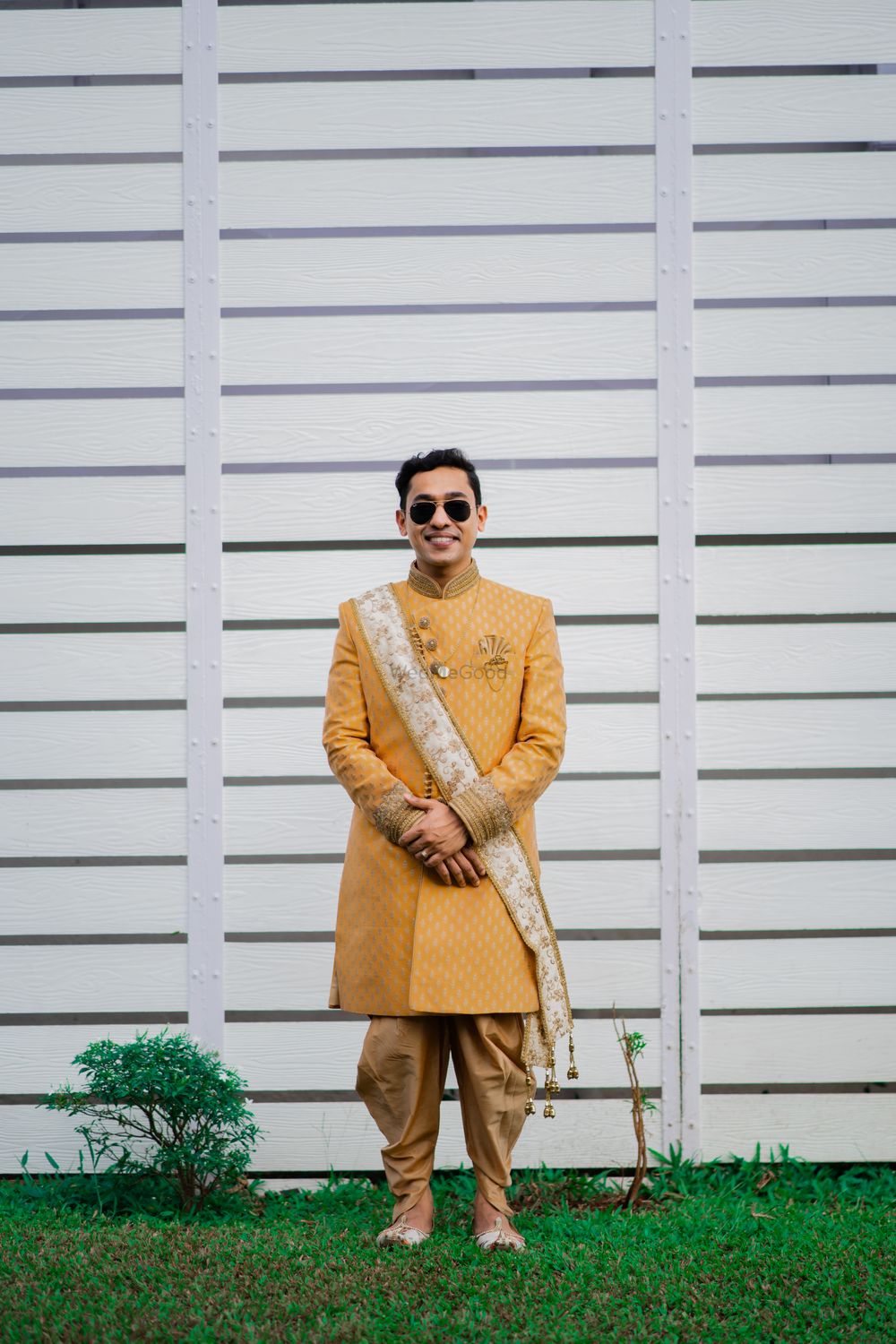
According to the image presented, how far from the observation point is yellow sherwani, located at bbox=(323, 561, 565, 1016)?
2.85 metres

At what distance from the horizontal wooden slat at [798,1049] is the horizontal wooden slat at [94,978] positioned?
179cm

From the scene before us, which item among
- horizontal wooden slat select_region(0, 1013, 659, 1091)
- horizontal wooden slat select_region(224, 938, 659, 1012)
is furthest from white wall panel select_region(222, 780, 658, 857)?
horizontal wooden slat select_region(0, 1013, 659, 1091)

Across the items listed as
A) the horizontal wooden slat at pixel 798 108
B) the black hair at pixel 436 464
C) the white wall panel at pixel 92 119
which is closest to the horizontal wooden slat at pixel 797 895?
the black hair at pixel 436 464

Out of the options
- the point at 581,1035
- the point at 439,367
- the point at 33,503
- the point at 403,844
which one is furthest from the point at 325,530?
the point at 581,1035

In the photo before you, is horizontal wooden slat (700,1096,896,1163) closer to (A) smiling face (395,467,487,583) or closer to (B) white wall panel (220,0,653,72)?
(A) smiling face (395,467,487,583)

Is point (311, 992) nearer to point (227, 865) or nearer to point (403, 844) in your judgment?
point (227, 865)

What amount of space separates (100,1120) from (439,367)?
275 cm

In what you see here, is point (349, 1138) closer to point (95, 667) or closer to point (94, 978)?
point (94, 978)

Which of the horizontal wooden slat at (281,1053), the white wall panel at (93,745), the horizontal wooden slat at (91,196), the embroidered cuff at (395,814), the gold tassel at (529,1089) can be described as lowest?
the horizontal wooden slat at (281,1053)

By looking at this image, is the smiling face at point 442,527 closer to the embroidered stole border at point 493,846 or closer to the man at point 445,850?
the man at point 445,850

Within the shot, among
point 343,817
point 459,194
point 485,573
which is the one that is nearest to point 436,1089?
point 343,817

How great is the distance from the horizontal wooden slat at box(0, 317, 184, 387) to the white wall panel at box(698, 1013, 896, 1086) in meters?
2.88

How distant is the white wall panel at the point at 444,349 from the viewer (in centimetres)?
381

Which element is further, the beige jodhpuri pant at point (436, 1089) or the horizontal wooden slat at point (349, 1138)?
the horizontal wooden slat at point (349, 1138)
